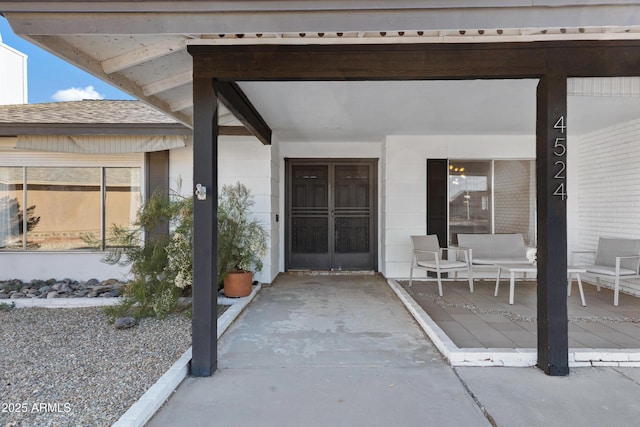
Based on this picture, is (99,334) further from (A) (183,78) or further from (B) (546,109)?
(B) (546,109)

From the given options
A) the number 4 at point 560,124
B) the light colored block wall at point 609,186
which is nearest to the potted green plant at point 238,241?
the number 4 at point 560,124

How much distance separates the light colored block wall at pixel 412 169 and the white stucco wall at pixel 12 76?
11.4 meters

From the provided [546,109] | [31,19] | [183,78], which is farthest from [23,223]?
[546,109]

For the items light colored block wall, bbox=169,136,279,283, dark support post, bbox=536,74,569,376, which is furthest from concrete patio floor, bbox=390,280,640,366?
light colored block wall, bbox=169,136,279,283

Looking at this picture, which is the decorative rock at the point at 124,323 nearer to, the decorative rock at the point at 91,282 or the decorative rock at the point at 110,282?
the decorative rock at the point at 110,282

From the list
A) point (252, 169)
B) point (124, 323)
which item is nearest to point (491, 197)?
point (252, 169)

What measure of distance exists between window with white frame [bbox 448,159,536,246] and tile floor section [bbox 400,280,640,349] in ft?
3.74

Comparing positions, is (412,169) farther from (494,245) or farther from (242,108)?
(242,108)

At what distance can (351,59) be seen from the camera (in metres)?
2.71

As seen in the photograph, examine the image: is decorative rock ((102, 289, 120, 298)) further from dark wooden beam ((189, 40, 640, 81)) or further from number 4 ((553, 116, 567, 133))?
number 4 ((553, 116, 567, 133))

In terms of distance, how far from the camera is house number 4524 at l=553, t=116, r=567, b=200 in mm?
2682

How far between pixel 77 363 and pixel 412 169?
5.13m

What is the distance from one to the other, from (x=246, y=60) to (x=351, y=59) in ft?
2.46

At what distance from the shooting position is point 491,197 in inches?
249
